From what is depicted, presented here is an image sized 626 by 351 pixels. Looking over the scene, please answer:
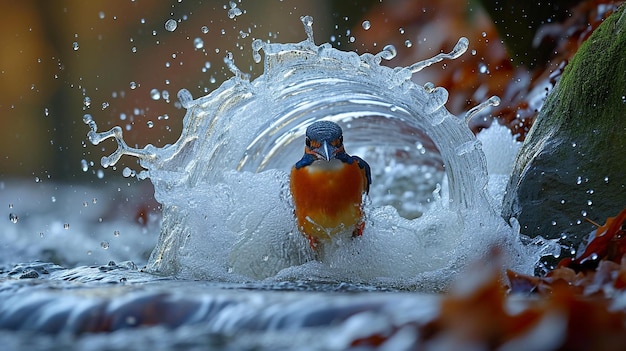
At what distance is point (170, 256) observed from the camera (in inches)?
150

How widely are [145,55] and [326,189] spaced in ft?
20.9

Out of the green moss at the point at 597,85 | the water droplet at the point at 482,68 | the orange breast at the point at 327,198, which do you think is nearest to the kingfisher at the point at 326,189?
the orange breast at the point at 327,198

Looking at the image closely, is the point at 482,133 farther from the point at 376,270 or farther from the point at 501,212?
the point at 376,270

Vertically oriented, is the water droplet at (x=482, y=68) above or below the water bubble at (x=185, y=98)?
above

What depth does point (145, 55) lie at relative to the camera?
31.0 feet

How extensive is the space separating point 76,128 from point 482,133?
6585 millimetres

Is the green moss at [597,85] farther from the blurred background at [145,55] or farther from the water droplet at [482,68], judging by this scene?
the water droplet at [482,68]

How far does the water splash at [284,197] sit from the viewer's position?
352 cm

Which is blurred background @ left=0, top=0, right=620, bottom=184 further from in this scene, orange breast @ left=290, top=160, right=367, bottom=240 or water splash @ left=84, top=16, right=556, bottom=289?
orange breast @ left=290, top=160, right=367, bottom=240

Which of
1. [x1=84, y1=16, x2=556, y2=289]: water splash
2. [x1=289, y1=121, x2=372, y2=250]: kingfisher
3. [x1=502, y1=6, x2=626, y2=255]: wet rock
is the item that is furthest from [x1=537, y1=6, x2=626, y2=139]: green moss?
[x1=289, y1=121, x2=372, y2=250]: kingfisher

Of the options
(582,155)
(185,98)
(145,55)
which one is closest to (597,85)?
(582,155)

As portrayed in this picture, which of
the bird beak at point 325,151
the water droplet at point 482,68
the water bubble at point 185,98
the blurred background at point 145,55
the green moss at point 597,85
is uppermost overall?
the blurred background at point 145,55

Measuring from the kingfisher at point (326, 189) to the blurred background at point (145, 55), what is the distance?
10.4 ft

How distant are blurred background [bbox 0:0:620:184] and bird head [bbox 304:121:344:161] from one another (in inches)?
124
